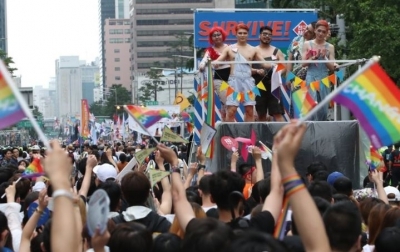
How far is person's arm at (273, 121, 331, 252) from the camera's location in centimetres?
412

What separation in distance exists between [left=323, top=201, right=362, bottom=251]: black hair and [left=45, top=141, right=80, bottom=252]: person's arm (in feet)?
5.04

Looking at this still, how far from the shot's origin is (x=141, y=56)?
177250mm

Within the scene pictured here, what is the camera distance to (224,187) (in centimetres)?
660

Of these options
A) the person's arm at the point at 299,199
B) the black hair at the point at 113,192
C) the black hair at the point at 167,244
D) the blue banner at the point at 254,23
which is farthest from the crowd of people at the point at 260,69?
the blue banner at the point at 254,23

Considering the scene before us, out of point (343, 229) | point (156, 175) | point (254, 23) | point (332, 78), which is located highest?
point (254, 23)

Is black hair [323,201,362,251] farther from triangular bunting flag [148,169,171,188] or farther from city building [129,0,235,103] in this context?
city building [129,0,235,103]

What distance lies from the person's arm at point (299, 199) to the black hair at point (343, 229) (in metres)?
0.83

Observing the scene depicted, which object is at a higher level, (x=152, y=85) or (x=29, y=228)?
(x=29, y=228)

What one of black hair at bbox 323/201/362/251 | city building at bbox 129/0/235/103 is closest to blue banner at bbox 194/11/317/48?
black hair at bbox 323/201/362/251

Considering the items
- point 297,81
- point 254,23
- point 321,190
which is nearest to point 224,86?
point 297,81

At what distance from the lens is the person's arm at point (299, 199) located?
4125 millimetres

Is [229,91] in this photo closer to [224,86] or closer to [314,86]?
[224,86]

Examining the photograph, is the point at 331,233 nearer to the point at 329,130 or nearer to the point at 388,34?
the point at 329,130

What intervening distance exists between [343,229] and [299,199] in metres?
0.93
